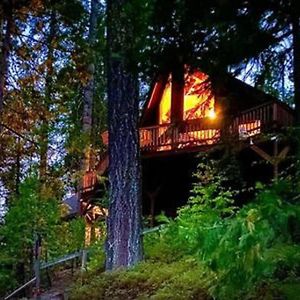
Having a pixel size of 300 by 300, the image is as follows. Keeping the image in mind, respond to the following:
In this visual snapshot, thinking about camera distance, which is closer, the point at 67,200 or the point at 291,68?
the point at 291,68

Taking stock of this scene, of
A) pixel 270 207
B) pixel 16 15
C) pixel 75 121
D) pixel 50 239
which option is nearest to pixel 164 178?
pixel 75 121

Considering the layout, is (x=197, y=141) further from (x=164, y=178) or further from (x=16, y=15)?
(x=16, y=15)

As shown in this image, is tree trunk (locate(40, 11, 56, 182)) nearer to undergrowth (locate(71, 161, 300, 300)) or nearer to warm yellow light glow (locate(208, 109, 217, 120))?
undergrowth (locate(71, 161, 300, 300))

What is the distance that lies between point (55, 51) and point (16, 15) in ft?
4.74

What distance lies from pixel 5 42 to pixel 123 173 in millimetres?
3719

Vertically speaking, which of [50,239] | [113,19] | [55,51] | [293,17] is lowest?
[50,239]

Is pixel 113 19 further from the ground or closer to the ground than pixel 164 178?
further from the ground

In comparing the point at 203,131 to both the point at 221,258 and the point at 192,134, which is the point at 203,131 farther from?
the point at 221,258

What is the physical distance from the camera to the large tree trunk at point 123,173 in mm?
8609

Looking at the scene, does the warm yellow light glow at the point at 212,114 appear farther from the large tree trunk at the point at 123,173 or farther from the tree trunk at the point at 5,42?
the tree trunk at the point at 5,42

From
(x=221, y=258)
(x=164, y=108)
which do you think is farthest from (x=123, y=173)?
(x=164, y=108)

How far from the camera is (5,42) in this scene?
10.4 m

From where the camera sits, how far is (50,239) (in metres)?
12.7

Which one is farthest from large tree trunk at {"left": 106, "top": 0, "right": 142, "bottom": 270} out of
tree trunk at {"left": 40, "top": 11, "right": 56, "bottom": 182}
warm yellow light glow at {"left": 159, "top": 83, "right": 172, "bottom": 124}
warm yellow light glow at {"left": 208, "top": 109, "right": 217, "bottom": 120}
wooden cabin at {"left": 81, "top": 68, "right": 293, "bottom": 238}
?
warm yellow light glow at {"left": 159, "top": 83, "right": 172, "bottom": 124}
